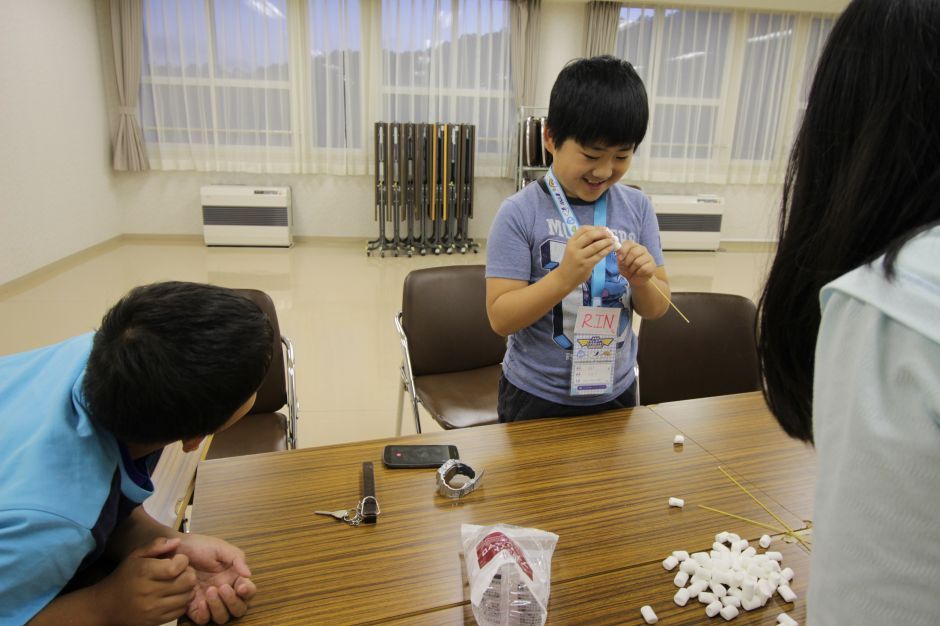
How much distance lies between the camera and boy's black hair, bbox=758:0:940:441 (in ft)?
1.47

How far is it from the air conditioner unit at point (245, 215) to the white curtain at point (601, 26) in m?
3.79

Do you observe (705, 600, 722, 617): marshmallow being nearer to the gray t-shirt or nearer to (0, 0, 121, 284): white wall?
the gray t-shirt

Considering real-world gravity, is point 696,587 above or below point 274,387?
above

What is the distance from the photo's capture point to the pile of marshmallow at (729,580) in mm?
830

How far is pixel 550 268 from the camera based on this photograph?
137cm

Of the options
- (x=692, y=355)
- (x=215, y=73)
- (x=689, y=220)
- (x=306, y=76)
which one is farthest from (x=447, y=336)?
(x=689, y=220)

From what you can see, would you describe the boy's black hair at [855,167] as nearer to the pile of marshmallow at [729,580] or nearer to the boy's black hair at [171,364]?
the pile of marshmallow at [729,580]

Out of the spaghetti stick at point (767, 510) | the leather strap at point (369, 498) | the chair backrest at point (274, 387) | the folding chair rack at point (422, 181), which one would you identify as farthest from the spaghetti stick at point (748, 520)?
the folding chair rack at point (422, 181)

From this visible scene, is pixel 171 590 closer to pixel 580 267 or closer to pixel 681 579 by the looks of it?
pixel 681 579

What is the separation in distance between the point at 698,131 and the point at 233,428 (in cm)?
688

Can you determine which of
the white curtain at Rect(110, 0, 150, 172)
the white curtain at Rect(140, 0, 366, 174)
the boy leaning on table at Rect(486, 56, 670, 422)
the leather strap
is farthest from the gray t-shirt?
the white curtain at Rect(110, 0, 150, 172)

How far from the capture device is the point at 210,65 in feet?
20.4

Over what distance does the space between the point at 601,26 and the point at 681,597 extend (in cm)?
689

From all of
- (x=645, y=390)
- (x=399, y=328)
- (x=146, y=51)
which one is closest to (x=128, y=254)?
(x=146, y=51)
